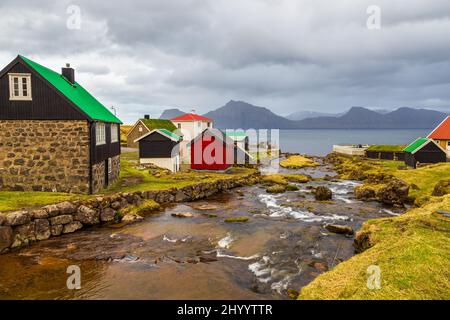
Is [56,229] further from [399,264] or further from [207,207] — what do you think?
[399,264]

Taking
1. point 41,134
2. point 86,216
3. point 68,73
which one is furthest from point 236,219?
point 68,73

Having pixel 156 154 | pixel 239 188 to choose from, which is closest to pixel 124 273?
pixel 239 188

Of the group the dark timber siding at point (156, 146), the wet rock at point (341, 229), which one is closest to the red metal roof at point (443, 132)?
the wet rock at point (341, 229)

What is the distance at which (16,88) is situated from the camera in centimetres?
2586

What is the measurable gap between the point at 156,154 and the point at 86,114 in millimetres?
20029

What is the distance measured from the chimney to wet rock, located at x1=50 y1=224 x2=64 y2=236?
17.1 meters

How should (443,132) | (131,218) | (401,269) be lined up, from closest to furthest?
(401,269), (131,218), (443,132)

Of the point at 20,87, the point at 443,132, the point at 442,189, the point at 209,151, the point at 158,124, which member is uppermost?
the point at 158,124

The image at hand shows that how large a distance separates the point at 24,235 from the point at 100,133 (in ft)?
41.3

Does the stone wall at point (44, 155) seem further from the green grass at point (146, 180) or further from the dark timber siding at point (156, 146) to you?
the dark timber siding at point (156, 146)

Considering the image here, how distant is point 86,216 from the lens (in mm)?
24156

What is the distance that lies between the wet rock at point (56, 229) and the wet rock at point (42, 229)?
217 millimetres

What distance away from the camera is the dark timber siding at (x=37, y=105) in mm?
25703

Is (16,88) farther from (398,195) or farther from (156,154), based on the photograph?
(398,195)
